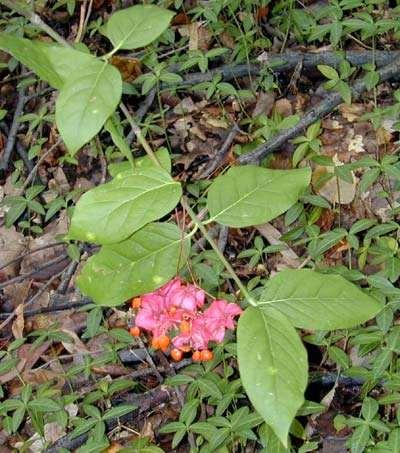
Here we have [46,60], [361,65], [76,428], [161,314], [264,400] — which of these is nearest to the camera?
[264,400]

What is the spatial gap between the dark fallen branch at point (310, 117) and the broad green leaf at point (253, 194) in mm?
1369

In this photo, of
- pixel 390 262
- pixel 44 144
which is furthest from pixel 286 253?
pixel 44 144

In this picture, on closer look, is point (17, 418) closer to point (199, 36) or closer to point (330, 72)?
point (330, 72)

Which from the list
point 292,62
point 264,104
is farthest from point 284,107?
point 292,62

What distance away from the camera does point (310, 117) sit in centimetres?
311

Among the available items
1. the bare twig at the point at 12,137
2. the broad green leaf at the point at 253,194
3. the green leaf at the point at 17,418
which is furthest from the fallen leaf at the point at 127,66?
the broad green leaf at the point at 253,194

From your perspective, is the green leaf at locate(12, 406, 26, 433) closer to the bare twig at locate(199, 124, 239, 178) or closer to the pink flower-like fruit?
the pink flower-like fruit

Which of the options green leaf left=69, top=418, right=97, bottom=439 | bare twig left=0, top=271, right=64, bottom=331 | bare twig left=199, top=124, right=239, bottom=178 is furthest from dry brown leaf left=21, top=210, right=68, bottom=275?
green leaf left=69, top=418, right=97, bottom=439

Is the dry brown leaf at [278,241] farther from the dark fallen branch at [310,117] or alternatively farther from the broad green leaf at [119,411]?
the broad green leaf at [119,411]

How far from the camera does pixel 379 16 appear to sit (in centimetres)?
377

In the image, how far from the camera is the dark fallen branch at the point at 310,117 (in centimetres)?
294

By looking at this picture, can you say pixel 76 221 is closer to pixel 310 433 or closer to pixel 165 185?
pixel 165 185

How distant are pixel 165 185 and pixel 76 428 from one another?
1.54m

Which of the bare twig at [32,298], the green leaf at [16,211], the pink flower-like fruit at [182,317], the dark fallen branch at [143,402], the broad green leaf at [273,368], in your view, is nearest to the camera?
the broad green leaf at [273,368]
